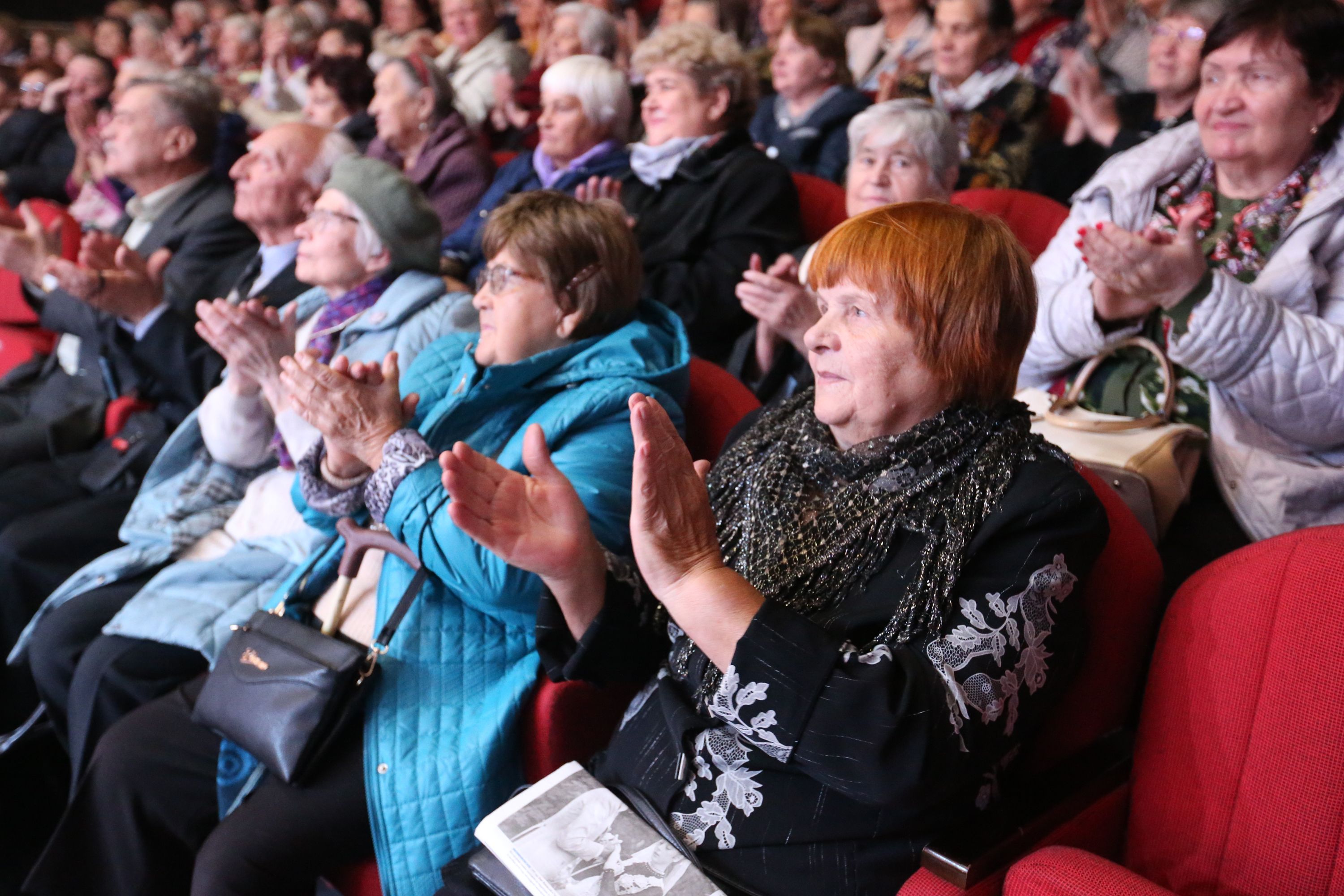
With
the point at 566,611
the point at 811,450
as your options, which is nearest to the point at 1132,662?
the point at 811,450

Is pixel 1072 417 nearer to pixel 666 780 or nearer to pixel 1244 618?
pixel 1244 618

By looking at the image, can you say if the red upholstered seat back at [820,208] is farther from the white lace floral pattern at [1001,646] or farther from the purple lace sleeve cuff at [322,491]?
the white lace floral pattern at [1001,646]

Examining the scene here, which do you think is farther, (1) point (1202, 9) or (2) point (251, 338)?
(1) point (1202, 9)

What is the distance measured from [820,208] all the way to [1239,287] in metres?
1.39

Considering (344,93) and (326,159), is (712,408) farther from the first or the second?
(344,93)

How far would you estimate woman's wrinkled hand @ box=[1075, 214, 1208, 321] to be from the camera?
4.70 feet

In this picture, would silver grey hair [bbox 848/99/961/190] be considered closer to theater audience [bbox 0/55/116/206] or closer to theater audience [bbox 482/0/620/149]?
theater audience [bbox 482/0/620/149]

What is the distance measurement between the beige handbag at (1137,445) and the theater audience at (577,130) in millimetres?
1652

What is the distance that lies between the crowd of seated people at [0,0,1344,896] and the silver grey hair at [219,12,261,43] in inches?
149

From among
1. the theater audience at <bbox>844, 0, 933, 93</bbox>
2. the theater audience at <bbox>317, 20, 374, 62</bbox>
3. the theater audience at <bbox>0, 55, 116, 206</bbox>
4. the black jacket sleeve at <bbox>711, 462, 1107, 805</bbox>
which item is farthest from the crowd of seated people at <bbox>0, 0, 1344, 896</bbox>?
the theater audience at <bbox>0, 55, 116, 206</bbox>

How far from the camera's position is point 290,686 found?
147 cm

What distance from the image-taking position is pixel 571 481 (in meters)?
1.53

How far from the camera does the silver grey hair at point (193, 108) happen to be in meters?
3.13

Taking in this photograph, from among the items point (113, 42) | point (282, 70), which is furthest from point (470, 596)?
point (113, 42)
